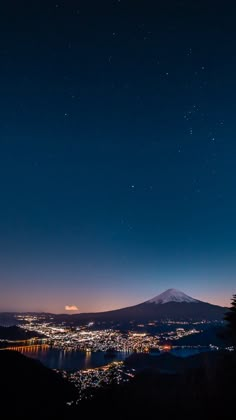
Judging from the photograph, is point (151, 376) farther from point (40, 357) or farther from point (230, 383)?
point (40, 357)

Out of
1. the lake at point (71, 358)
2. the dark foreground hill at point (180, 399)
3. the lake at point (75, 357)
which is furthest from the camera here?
the lake at point (75, 357)

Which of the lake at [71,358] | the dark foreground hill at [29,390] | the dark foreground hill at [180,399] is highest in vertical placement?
the dark foreground hill at [180,399]

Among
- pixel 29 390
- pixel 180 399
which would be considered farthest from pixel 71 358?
pixel 180 399

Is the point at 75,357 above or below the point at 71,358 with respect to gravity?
below

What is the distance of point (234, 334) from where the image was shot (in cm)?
2231

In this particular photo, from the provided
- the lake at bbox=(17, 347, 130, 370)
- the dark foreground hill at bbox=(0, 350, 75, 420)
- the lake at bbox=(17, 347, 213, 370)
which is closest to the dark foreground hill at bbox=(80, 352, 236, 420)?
the dark foreground hill at bbox=(0, 350, 75, 420)

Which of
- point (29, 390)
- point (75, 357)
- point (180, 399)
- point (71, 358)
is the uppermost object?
point (180, 399)

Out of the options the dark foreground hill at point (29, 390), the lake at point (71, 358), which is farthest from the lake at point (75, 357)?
the dark foreground hill at point (29, 390)

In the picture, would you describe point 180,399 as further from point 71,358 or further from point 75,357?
point 75,357

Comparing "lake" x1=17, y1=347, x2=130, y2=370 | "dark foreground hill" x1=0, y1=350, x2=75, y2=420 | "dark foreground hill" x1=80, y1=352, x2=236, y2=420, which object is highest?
"dark foreground hill" x1=80, y1=352, x2=236, y2=420

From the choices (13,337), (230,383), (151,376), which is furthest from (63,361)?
(230,383)

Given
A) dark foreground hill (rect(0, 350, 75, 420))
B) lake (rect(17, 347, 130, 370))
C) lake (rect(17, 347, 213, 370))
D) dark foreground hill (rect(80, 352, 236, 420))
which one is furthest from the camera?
lake (rect(17, 347, 213, 370))

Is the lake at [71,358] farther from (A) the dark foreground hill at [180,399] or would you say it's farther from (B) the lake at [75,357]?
(A) the dark foreground hill at [180,399]

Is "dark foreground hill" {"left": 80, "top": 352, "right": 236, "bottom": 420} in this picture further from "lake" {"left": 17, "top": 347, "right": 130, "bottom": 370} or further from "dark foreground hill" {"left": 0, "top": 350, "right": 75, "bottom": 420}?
"lake" {"left": 17, "top": 347, "right": 130, "bottom": 370}
